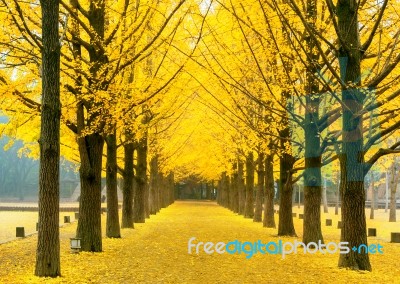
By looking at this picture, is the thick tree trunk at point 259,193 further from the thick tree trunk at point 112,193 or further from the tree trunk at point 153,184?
the thick tree trunk at point 112,193

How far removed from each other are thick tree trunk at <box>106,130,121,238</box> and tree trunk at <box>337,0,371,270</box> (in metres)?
10.0

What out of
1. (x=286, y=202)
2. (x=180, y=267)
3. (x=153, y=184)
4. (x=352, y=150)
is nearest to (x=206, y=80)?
(x=286, y=202)

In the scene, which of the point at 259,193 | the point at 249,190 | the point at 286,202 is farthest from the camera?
the point at 249,190

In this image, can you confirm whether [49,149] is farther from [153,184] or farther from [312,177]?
[153,184]

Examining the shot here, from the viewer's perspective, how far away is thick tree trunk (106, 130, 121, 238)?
63.8 ft

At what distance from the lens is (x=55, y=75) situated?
33.8 ft

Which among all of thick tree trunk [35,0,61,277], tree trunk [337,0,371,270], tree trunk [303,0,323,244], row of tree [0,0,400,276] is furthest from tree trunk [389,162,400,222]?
thick tree trunk [35,0,61,277]

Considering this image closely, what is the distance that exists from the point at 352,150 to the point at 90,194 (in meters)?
7.37

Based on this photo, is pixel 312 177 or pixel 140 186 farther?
pixel 140 186

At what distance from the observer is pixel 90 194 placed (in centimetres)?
1484

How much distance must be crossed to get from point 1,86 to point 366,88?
854 cm

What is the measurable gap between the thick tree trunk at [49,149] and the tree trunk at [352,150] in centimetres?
602

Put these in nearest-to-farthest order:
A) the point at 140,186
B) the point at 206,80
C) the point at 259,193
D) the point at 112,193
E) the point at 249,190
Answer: the point at 112,193
the point at 206,80
the point at 140,186
the point at 259,193
the point at 249,190

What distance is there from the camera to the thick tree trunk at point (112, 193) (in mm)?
19453
